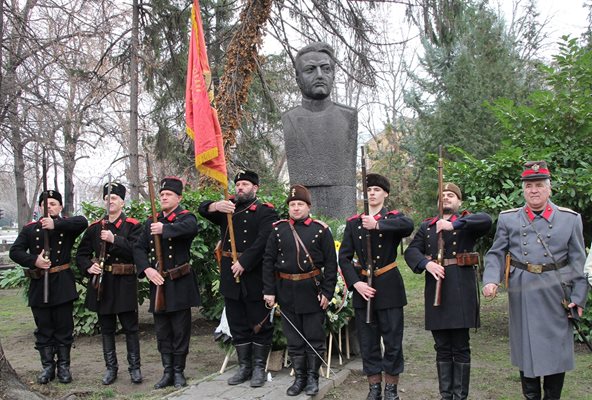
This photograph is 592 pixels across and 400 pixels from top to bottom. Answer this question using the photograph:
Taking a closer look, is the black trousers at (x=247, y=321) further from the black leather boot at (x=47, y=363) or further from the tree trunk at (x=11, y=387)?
the black leather boot at (x=47, y=363)

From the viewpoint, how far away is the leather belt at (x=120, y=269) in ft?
18.4

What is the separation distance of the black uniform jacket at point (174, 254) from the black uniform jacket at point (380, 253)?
1.49m

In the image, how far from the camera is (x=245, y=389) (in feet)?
16.3

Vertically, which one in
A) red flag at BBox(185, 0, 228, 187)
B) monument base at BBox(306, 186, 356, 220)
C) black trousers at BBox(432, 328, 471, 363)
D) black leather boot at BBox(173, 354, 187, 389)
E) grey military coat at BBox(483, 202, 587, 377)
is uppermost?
red flag at BBox(185, 0, 228, 187)

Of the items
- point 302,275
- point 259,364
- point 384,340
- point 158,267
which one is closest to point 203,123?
point 158,267

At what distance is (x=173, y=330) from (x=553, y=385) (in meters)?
3.26

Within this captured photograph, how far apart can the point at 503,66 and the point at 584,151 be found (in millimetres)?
9835

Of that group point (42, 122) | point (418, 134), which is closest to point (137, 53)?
point (42, 122)

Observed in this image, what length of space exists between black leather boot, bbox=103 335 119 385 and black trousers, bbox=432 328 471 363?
10.3ft

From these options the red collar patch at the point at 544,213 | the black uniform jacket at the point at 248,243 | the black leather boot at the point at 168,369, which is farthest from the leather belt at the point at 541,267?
the black leather boot at the point at 168,369

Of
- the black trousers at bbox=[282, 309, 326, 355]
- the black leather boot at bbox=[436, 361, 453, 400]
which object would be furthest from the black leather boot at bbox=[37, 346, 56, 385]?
the black leather boot at bbox=[436, 361, 453, 400]

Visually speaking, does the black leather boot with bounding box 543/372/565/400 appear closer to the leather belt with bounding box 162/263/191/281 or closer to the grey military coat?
the grey military coat

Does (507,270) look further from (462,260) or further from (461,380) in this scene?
(461,380)

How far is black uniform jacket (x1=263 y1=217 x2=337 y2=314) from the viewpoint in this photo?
16.0ft
